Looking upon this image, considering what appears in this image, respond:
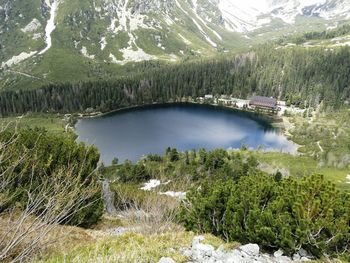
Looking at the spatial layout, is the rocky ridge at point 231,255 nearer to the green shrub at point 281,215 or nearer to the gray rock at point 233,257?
the gray rock at point 233,257

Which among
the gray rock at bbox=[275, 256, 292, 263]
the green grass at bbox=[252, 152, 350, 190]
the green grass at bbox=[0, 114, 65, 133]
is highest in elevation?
the gray rock at bbox=[275, 256, 292, 263]

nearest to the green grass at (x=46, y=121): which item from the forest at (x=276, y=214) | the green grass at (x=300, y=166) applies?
the green grass at (x=300, y=166)

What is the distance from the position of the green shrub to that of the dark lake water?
278ft

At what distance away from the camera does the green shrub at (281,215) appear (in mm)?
15508

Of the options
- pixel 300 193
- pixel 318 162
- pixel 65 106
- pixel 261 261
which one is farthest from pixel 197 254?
pixel 65 106

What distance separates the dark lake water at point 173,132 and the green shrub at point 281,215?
3336 inches

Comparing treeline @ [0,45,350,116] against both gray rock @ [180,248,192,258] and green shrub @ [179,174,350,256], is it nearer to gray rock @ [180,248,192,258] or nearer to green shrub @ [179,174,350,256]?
green shrub @ [179,174,350,256]

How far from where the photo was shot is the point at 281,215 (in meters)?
16.3

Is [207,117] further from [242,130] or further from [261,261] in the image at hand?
[261,261]

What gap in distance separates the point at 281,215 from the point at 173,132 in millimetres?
115135

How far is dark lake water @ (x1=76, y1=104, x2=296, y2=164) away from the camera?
380 feet

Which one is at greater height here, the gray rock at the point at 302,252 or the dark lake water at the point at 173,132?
the gray rock at the point at 302,252

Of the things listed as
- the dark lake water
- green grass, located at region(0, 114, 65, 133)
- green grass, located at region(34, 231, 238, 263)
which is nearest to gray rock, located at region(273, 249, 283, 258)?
green grass, located at region(34, 231, 238, 263)

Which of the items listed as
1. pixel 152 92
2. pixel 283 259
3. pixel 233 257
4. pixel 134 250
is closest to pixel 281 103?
pixel 152 92
